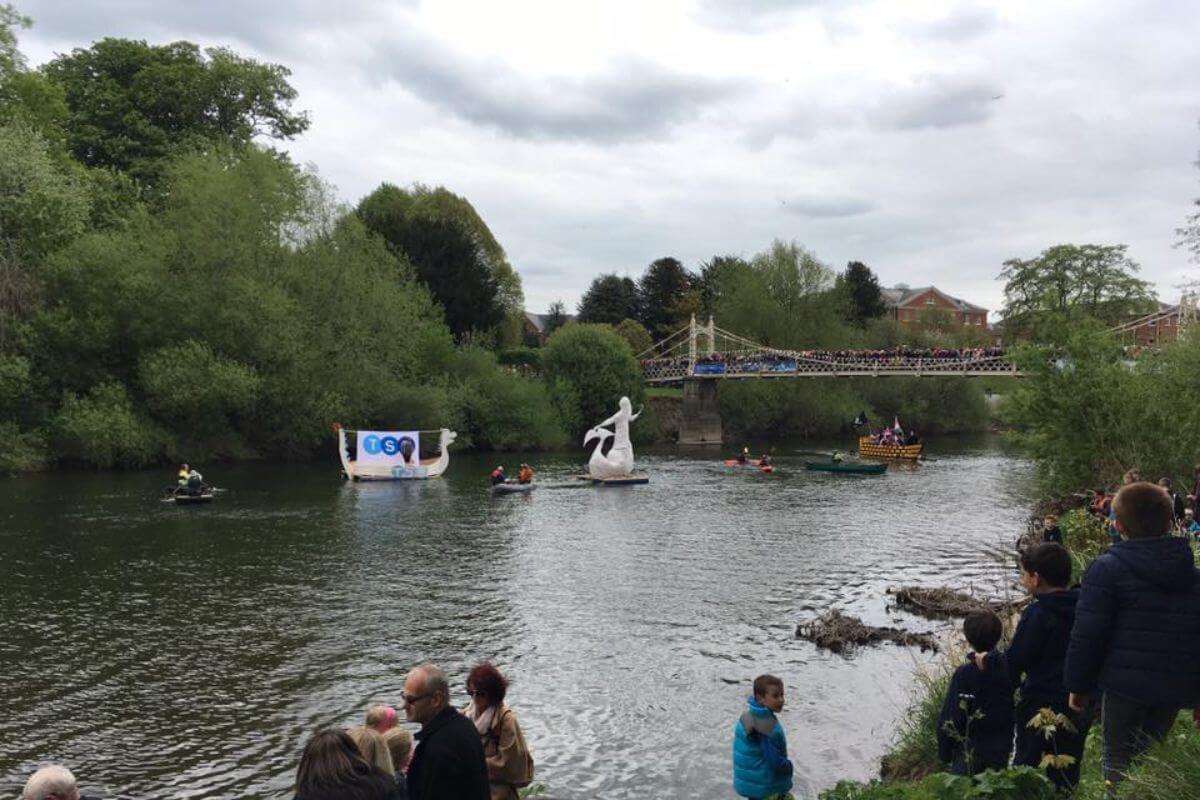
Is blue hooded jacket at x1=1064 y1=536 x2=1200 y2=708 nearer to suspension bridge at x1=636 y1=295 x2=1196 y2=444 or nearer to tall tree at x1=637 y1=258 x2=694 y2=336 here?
suspension bridge at x1=636 y1=295 x2=1196 y2=444

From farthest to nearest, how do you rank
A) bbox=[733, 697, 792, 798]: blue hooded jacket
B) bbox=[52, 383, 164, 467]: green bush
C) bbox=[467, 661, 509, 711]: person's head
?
1. bbox=[52, 383, 164, 467]: green bush
2. bbox=[733, 697, 792, 798]: blue hooded jacket
3. bbox=[467, 661, 509, 711]: person's head

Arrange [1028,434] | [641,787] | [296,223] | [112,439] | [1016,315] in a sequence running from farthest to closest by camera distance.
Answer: [1016,315] → [296,223] → [112,439] → [1028,434] → [641,787]

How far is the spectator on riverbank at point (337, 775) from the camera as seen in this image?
4.09 meters

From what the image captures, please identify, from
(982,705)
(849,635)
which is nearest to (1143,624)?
(982,705)

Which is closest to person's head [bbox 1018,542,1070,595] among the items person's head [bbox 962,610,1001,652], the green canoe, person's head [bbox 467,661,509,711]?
person's head [bbox 962,610,1001,652]

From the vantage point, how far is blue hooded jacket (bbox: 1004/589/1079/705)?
19.3ft

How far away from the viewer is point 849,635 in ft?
49.5

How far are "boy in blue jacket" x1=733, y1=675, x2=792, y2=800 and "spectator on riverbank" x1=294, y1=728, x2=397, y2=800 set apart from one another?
12.1ft

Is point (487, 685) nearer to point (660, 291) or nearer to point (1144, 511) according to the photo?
point (1144, 511)

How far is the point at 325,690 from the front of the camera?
12.7 meters

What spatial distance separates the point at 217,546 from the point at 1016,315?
67.9 m

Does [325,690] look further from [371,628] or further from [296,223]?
[296,223]

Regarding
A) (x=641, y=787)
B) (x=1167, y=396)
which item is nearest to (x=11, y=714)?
(x=641, y=787)

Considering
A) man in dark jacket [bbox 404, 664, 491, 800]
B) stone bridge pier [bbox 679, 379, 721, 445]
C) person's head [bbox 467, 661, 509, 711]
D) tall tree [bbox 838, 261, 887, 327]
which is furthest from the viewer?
tall tree [bbox 838, 261, 887, 327]
